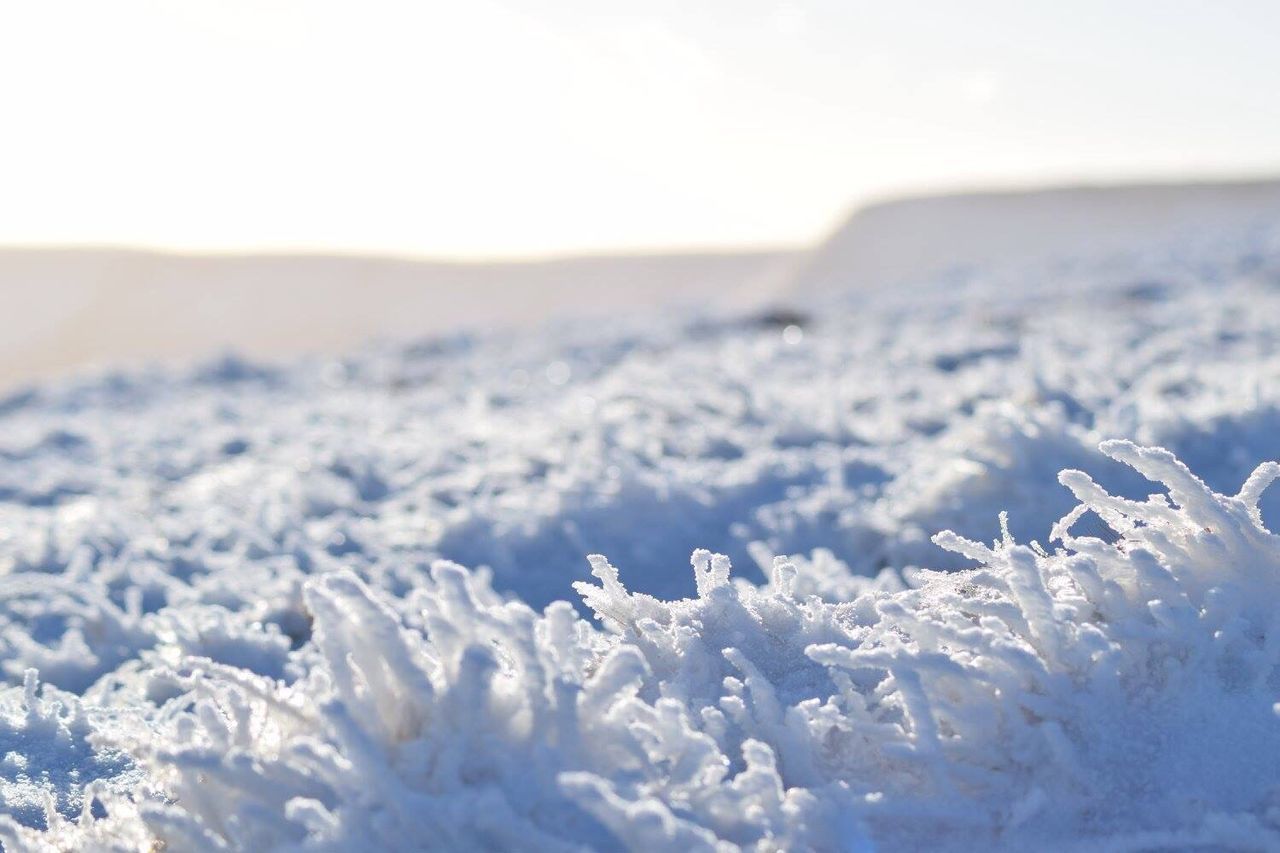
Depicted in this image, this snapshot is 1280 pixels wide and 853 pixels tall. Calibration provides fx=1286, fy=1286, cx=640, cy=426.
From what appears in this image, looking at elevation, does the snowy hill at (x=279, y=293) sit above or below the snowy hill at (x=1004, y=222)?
below

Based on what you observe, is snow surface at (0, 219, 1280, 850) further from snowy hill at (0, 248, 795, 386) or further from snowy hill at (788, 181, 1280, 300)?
snowy hill at (0, 248, 795, 386)

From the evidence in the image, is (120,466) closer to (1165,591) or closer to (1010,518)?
(1010,518)

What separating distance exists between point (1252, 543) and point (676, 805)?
3.10 feet

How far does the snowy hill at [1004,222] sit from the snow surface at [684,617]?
42.4 feet

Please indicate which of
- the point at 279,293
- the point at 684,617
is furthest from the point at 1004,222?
the point at 684,617

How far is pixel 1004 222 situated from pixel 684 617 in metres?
21.4

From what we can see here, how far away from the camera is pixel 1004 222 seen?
2202 centimetres

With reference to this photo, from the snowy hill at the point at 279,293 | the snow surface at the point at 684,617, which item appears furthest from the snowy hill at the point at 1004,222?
the snow surface at the point at 684,617

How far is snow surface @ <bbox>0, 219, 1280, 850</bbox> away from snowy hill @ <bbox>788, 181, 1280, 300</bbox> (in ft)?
42.4

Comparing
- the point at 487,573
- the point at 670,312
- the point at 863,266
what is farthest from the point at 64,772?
the point at 863,266

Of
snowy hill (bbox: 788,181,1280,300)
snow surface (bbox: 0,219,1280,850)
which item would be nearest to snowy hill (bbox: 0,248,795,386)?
snowy hill (bbox: 788,181,1280,300)

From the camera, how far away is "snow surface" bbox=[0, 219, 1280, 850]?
150 centimetres

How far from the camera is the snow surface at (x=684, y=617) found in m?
1.50

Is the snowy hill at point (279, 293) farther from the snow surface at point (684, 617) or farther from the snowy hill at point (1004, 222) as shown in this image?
the snow surface at point (684, 617)
